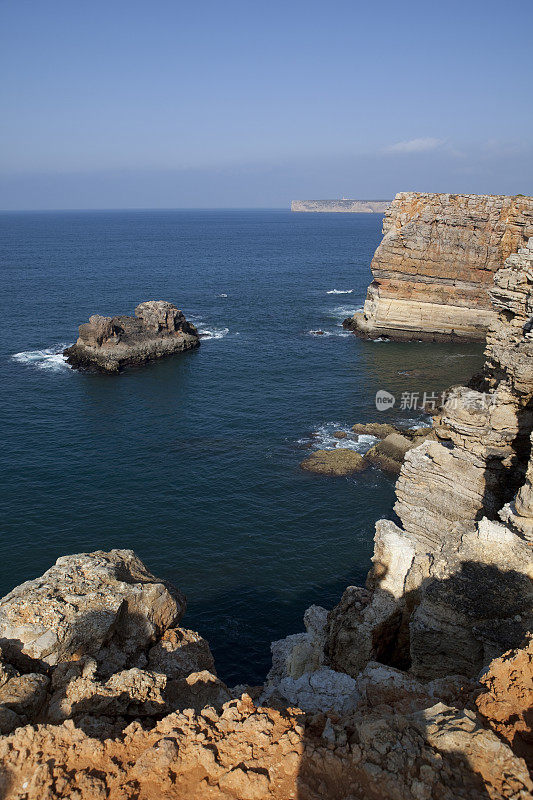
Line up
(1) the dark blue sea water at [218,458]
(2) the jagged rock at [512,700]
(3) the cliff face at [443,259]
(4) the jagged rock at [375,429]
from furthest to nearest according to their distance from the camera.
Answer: (3) the cliff face at [443,259], (4) the jagged rock at [375,429], (1) the dark blue sea water at [218,458], (2) the jagged rock at [512,700]

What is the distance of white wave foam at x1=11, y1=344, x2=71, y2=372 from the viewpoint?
75.9 metres

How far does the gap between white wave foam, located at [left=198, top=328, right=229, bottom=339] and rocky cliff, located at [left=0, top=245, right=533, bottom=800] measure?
65.5m

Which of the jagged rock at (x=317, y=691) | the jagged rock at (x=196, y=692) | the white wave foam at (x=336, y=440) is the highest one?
the jagged rock at (x=196, y=692)

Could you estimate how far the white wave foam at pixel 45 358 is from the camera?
75.9 m

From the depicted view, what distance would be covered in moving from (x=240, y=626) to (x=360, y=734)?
23376mm

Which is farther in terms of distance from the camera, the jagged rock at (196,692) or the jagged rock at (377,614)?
the jagged rock at (377,614)

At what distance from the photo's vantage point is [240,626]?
32.5m

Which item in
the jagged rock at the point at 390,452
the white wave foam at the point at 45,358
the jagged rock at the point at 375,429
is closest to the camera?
the jagged rock at the point at 390,452

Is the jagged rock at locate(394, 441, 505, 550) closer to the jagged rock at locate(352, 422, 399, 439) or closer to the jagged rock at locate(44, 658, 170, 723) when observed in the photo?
the jagged rock at locate(44, 658, 170, 723)

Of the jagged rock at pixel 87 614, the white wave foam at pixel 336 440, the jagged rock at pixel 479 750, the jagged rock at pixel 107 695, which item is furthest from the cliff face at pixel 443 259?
the jagged rock at pixel 479 750

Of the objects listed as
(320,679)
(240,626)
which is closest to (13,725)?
(320,679)

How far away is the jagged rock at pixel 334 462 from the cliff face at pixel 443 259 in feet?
144

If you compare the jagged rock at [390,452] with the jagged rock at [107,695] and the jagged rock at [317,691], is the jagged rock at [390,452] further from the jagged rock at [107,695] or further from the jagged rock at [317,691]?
the jagged rock at [107,695]

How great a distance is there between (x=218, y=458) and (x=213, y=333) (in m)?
46.4
